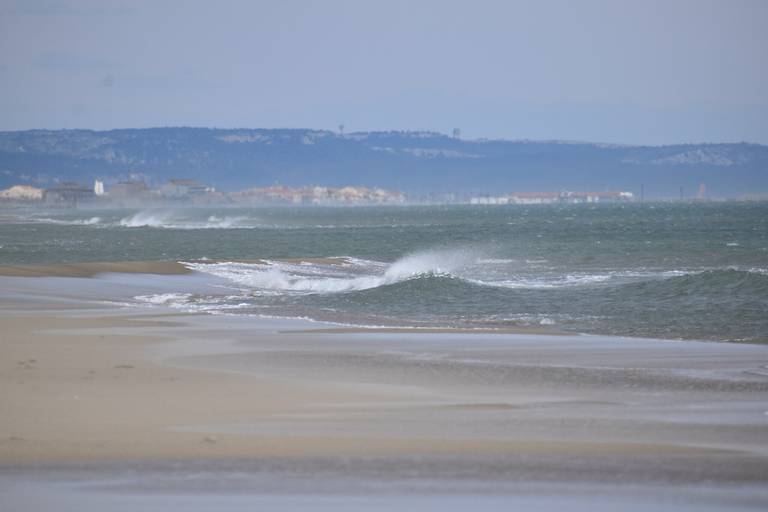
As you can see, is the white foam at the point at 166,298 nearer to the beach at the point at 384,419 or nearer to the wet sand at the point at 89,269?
the wet sand at the point at 89,269

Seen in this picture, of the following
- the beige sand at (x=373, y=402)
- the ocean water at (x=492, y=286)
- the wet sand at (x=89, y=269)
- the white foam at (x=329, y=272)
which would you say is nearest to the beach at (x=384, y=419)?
the beige sand at (x=373, y=402)

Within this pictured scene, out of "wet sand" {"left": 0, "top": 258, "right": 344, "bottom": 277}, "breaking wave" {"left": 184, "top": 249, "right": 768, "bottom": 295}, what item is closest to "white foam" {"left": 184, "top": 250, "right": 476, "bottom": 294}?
"breaking wave" {"left": 184, "top": 249, "right": 768, "bottom": 295}

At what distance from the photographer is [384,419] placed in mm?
10641

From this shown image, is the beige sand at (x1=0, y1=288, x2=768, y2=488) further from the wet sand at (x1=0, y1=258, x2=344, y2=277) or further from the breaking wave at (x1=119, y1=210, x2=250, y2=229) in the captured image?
the breaking wave at (x1=119, y1=210, x2=250, y2=229)

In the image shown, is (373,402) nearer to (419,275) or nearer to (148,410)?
(148,410)

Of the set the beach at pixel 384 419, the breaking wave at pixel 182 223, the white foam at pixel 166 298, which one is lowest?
the beach at pixel 384 419

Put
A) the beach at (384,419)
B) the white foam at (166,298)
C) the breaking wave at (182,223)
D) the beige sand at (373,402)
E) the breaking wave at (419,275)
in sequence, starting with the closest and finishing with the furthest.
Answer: the beach at (384,419) → the beige sand at (373,402) → the white foam at (166,298) → the breaking wave at (419,275) → the breaking wave at (182,223)

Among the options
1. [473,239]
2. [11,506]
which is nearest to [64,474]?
[11,506]

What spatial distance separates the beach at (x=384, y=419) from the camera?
8430 mm

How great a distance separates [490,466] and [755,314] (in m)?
14.3

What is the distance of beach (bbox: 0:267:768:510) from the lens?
8.43 meters

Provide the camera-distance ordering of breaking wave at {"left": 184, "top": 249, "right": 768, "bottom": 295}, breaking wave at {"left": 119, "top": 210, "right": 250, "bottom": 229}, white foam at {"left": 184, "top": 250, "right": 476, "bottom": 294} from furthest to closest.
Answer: breaking wave at {"left": 119, "top": 210, "right": 250, "bottom": 229} → white foam at {"left": 184, "top": 250, "right": 476, "bottom": 294} → breaking wave at {"left": 184, "top": 249, "right": 768, "bottom": 295}

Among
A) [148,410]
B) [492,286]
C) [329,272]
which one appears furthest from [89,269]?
[148,410]

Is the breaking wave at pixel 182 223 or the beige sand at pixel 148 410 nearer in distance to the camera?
the beige sand at pixel 148 410
